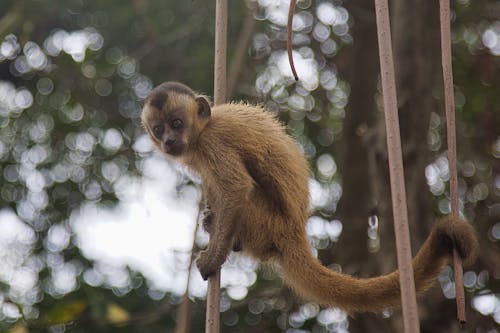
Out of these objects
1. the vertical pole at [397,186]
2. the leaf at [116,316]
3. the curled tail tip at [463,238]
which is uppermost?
the vertical pole at [397,186]

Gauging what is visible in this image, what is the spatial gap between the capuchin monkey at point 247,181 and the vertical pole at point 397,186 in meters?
1.97

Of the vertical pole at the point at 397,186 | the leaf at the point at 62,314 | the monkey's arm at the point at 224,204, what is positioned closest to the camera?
the vertical pole at the point at 397,186

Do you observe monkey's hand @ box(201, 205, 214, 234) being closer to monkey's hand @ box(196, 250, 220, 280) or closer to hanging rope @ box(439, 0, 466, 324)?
monkey's hand @ box(196, 250, 220, 280)

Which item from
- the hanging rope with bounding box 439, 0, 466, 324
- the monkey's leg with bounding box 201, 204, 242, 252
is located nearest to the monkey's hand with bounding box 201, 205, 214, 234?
the monkey's leg with bounding box 201, 204, 242, 252

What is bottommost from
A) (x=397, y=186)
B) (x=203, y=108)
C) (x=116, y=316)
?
(x=116, y=316)

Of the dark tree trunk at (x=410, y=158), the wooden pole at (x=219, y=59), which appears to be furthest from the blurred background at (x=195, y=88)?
the wooden pole at (x=219, y=59)

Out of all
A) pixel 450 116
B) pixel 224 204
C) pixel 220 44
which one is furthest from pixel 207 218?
pixel 450 116

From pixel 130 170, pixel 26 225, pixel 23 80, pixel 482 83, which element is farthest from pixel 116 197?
pixel 482 83

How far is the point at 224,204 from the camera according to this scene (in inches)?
230

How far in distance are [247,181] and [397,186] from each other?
8.62 ft

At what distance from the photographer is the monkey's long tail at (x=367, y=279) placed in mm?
4301

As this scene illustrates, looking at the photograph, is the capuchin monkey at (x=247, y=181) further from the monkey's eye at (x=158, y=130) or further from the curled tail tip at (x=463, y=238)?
the curled tail tip at (x=463, y=238)

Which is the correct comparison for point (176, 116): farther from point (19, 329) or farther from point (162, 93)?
point (19, 329)

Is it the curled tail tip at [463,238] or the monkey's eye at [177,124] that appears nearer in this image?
the curled tail tip at [463,238]
